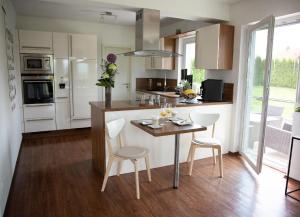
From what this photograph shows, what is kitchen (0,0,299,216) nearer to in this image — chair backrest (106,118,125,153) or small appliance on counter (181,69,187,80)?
small appliance on counter (181,69,187,80)

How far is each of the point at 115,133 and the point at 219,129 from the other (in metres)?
1.93

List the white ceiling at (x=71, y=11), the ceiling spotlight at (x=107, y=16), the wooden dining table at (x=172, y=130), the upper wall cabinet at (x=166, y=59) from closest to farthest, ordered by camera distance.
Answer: the wooden dining table at (x=172, y=130)
the white ceiling at (x=71, y=11)
the ceiling spotlight at (x=107, y=16)
the upper wall cabinet at (x=166, y=59)

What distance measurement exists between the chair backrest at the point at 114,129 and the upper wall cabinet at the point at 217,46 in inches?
73.5

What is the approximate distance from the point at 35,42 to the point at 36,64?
0.43m

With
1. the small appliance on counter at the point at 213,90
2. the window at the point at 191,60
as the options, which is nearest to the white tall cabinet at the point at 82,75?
the window at the point at 191,60

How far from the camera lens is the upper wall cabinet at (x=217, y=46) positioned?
12.2 feet

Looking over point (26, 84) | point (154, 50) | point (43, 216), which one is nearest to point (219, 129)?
point (154, 50)

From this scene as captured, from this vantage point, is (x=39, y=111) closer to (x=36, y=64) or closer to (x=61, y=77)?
(x=61, y=77)

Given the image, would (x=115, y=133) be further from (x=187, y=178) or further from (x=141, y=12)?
(x=141, y=12)

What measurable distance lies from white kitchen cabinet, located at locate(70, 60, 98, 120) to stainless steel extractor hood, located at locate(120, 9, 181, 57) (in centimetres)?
198

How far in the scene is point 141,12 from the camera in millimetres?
3398

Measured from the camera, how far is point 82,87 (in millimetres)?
5184

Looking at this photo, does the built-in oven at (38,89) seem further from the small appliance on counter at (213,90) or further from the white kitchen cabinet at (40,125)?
the small appliance on counter at (213,90)

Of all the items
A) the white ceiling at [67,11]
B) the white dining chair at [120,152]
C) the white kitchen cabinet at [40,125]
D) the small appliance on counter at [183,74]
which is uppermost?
the white ceiling at [67,11]
